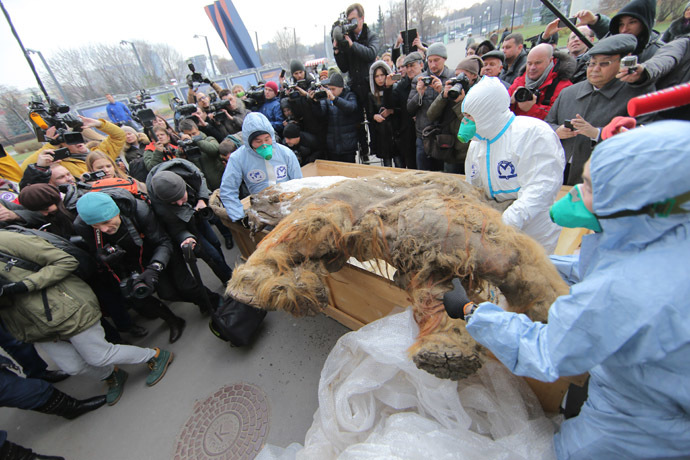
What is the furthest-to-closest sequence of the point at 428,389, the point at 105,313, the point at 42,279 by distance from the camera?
the point at 105,313 < the point at 42,279 < the point at 428,389

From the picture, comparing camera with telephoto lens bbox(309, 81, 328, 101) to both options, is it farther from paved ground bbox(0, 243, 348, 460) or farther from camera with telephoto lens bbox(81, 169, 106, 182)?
paved ground bbox(0, 243, 348, 460)

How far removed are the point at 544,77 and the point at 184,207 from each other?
439cm

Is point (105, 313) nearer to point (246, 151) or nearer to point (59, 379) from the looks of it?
point (59, 379)

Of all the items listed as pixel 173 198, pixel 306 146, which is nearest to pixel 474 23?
pixel 306 146

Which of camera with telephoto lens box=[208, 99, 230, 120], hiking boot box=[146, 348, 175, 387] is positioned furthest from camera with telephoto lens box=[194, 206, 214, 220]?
camera with telephoto lens box=[208, 99, 230, 120]

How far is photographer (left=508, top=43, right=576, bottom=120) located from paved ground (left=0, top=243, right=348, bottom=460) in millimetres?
3455

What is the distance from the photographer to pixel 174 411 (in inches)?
96.0

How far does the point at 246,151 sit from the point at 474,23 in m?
50.1

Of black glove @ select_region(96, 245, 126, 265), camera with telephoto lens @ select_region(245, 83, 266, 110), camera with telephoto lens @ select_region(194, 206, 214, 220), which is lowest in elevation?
camera with telephoto lens @ select_region(194, 206, 214, 220)

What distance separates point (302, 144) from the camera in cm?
484

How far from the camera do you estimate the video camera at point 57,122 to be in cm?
382

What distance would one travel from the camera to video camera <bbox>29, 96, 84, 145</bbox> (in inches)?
150

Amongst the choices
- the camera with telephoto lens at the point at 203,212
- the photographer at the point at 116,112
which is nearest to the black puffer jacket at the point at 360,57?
the camera with telephoto lens at the point at 203,212

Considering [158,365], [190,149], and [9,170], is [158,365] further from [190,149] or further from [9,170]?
[9,170]
